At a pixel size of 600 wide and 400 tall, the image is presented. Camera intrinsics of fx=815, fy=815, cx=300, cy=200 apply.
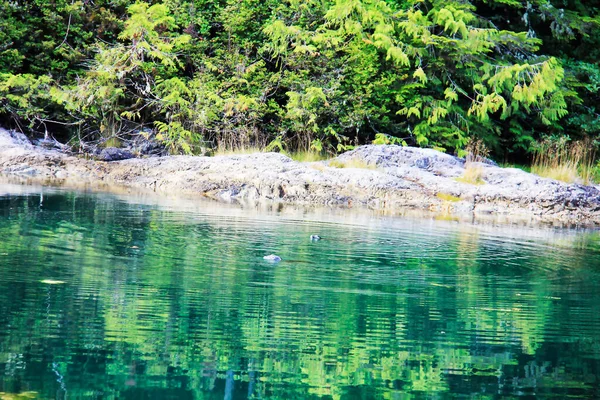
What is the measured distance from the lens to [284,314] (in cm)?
530

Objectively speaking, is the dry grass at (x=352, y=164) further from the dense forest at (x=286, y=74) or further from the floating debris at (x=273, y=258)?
the floating debris at (x=273, y=258)

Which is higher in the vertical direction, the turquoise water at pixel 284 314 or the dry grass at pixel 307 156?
the dry grass at pixel 307 156

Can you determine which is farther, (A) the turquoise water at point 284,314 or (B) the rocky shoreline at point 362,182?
(B) the rocky shoreline at point 362,182

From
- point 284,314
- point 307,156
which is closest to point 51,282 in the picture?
point 284,314

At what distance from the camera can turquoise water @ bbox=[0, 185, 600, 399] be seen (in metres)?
3.88

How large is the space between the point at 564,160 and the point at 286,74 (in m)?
7.43

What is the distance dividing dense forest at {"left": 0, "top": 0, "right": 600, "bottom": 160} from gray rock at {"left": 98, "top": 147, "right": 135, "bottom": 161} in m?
1.09

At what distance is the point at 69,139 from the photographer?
2116cm

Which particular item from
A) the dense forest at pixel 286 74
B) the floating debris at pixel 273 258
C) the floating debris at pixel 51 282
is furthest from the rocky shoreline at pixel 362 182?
the floating debris at pixel 51 282

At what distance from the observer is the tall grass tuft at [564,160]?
1769 centimetres

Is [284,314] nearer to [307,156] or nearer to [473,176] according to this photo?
[473,176]

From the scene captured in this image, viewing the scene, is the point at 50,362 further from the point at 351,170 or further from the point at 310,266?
the point at 351,170

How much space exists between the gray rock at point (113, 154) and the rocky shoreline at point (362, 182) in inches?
43.0

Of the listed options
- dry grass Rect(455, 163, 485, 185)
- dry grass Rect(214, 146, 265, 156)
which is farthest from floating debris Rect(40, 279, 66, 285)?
dry grass Rect(214, 146, 265, 156)
